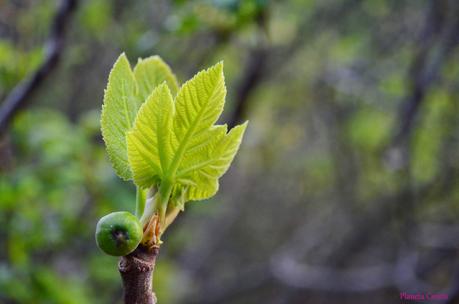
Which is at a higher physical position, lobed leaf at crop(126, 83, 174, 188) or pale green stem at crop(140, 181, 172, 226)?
lobed leaf at crop(126, 83, 174, 188)

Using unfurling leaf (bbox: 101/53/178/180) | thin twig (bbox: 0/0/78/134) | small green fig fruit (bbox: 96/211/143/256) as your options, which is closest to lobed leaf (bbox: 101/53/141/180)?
unfurling leaf (bbox: 101/53/178/180)

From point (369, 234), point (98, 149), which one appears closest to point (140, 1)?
point (98, 149)

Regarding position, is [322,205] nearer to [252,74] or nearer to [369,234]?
[369,234]

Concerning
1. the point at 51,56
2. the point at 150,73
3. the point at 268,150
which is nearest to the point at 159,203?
the point at 150,73

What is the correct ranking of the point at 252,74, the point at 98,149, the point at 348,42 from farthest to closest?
the point at 348,42
the point at 252,74
the point at 98,149

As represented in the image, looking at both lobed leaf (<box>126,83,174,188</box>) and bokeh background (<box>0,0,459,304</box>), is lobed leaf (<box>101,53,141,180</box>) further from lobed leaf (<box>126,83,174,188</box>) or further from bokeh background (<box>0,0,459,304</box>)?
bokeh background (<box>0,0,459,304</box>)

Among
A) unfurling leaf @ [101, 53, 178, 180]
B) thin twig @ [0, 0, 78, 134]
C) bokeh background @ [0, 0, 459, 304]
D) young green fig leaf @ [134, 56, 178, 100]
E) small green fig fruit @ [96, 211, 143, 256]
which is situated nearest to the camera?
small green fig fruit @ [96, 211, 143, 256]
